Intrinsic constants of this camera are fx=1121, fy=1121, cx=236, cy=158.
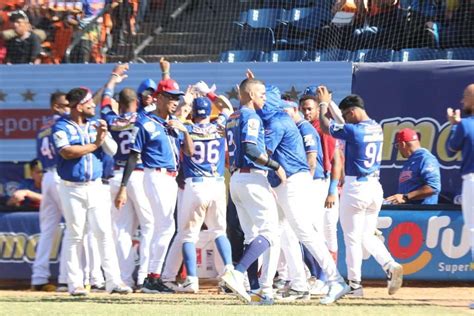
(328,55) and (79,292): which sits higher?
(328,55)

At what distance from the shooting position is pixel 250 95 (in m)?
10.1

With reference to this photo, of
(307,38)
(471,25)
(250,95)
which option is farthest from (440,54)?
(250,95)

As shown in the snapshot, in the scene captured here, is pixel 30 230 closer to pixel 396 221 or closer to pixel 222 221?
pixel 222 221

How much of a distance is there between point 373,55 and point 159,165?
14.5 ft

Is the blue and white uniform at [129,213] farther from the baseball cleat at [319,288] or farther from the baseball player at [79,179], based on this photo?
the baseball cleat at [319,288]

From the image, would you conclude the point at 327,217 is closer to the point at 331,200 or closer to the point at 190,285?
the point at 331,200

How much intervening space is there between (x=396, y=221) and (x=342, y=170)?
42.9 inches

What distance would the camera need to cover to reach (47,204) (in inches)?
469

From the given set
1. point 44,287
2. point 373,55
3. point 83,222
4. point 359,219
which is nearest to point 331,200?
point 359,219

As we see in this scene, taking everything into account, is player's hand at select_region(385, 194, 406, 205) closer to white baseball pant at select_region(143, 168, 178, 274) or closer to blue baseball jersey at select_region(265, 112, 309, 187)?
blue baseball jersey at select_region(265, 112, 309, 187)

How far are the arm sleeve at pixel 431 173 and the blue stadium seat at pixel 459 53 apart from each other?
2.63m

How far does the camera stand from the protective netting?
14898 mm

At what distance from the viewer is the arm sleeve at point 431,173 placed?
40.4ft

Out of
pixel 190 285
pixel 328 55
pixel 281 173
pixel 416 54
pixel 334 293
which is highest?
pixel 416 54
